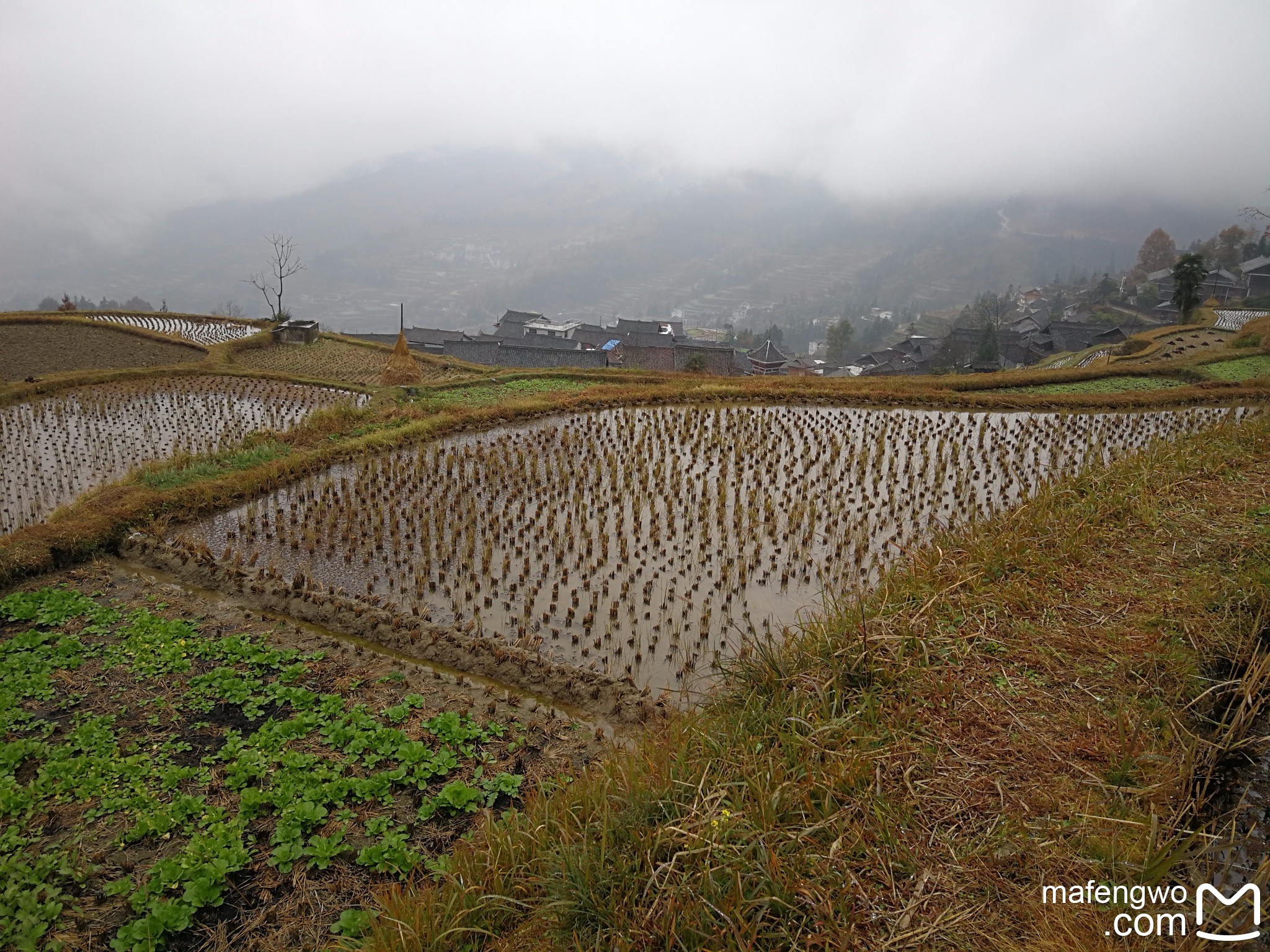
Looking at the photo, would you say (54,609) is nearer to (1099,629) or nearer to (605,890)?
(605,890)

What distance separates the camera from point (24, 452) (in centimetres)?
1105

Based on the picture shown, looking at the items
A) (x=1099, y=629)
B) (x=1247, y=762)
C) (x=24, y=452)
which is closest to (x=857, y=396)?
(x=1099, y=629)

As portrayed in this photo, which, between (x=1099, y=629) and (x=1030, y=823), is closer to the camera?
(x=1030, y=823)

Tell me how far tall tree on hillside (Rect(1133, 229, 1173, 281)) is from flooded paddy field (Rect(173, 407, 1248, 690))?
70.0 meters

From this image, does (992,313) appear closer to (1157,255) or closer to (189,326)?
(1157,255)

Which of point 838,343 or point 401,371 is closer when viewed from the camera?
point 401,371

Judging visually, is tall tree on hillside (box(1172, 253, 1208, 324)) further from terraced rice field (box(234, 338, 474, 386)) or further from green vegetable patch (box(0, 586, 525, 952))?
green vegetable patch (box(0, 586, 525, 952))

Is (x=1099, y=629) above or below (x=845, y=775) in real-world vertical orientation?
above

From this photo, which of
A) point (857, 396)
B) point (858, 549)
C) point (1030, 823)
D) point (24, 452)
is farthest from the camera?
point (857, 396)

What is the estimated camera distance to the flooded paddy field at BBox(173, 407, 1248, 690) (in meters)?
6.21

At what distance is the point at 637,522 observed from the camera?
8117 millimetres

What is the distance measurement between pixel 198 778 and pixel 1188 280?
138 ft

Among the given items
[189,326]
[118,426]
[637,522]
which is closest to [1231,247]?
[637,522]

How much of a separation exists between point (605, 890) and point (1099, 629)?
10.3ft
